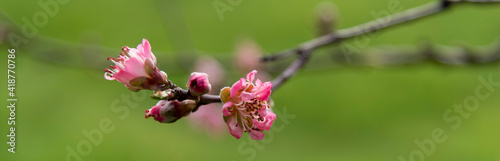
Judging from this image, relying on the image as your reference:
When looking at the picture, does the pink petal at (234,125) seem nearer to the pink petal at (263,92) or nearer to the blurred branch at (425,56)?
the pink petal at (263,92)

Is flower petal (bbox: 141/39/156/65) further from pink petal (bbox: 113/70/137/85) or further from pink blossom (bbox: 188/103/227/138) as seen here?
pink blossom (bbox: 188/103/227/138)

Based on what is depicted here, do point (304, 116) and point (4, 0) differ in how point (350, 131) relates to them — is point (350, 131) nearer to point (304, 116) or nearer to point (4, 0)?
point (304, 116)

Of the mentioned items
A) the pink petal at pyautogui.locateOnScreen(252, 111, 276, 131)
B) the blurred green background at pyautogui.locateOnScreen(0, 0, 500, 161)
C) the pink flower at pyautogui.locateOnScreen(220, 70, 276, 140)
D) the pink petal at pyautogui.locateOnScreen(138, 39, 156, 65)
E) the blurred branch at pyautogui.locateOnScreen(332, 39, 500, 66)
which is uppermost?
the blurred green background at pyautogui.locateOnScreen(0, 0, 500, 161)

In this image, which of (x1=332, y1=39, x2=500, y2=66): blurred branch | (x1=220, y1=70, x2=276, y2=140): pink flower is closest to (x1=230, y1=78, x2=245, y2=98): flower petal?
(x1=220, y1=70, x2=276, y2=140): pink flower

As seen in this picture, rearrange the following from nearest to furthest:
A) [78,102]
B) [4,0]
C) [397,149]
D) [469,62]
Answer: [469,62] → [397,149] → [78,102] → [4,0]

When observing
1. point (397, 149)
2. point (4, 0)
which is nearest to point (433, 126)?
point (397, 149)

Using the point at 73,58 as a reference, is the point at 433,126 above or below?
below

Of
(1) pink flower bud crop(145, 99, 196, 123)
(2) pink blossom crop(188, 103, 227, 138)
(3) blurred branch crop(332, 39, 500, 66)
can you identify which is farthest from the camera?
(2) pink blossom crop(188, 103, 227, 138)
